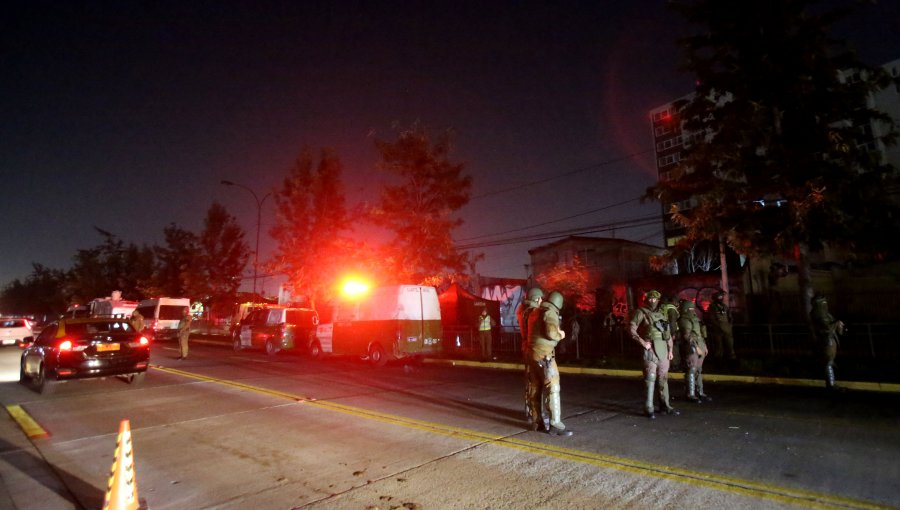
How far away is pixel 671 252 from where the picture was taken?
13484mm

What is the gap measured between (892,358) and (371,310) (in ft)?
44.1

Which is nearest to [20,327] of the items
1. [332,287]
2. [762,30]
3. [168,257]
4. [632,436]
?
[332,287]

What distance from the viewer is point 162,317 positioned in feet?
82.4

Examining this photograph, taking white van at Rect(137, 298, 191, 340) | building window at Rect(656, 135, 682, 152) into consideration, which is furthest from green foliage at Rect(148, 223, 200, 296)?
building window at Rect(656, 135, 682, 152)

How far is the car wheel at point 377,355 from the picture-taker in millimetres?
14260

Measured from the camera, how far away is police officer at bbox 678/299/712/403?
816 centimetres

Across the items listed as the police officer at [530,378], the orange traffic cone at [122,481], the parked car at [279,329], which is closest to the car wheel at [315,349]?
the parked car at [279,329]

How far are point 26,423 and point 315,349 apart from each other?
9.84 meters

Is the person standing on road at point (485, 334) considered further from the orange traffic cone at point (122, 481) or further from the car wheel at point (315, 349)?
the orange traffic cone at point (122, 481)

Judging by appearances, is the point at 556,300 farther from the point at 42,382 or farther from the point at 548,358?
the point at 42,382

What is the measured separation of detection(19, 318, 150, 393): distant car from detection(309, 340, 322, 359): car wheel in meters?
6.18

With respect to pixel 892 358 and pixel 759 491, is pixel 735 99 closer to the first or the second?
pixel 892 358

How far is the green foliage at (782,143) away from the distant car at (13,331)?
30.0 metres

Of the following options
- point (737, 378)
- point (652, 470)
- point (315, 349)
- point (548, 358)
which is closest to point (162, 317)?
point (315, 349)
